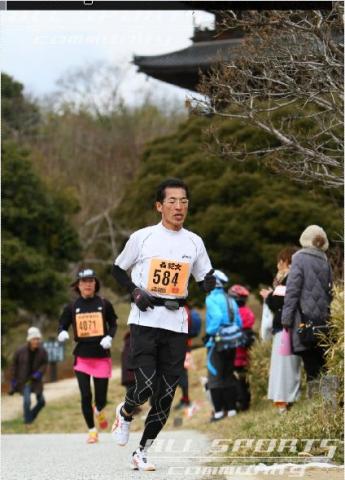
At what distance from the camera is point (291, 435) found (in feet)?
31.5

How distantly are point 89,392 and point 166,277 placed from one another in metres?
4.04

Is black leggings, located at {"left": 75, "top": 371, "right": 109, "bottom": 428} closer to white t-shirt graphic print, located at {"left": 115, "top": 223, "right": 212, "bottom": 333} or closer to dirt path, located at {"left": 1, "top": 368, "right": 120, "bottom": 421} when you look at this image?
white t-shirt graphic print, located at {"left": 115, "top": 223, "right": 212, "bottom": 333}

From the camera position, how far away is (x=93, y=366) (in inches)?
469

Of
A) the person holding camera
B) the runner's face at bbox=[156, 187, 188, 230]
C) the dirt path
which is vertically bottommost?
the dirt path

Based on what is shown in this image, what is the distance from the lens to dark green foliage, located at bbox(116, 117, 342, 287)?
2902 centimetres

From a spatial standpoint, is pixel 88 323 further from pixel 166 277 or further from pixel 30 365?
pixel 30 365

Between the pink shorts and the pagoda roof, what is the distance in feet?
55.1

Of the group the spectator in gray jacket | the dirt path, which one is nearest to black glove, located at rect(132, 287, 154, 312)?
the spectator in gray jacket

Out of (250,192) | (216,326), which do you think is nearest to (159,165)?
(250,192)

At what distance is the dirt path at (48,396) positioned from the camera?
2620 cm

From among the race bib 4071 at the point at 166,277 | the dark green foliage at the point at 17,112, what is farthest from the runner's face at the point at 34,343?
the dark green foliage at the point at 17,112

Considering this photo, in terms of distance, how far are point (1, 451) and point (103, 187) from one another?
28.8 m

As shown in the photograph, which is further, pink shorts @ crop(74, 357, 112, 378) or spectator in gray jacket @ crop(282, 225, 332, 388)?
pink shorts @ crop(74, 357, 112, 378)

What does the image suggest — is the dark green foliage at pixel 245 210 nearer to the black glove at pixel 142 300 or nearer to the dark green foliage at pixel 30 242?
the dark green foliage at pixel 30 242
